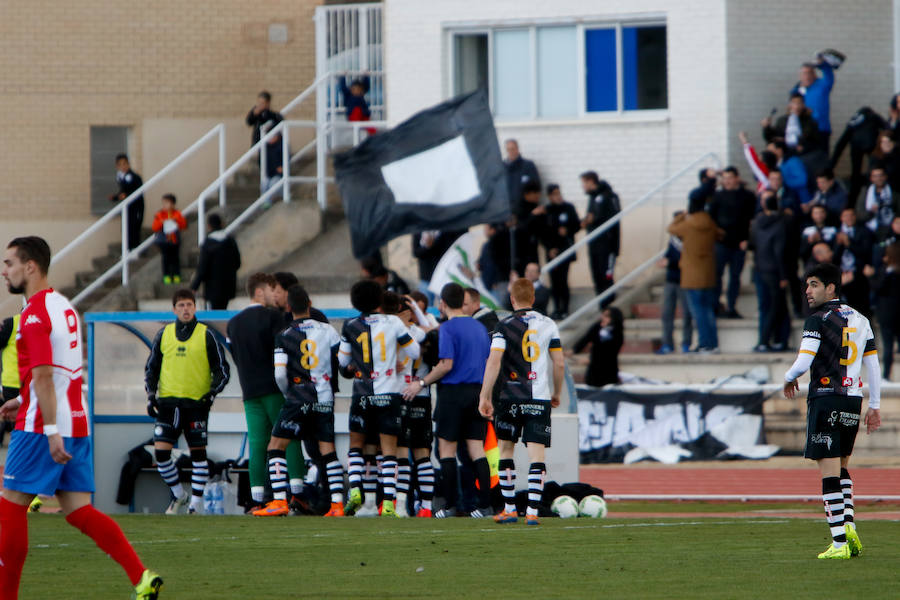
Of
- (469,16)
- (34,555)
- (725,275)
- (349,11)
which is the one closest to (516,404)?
(34,555)

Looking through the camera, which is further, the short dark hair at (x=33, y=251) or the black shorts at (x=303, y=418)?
the black shorts at (x=303, y=418)

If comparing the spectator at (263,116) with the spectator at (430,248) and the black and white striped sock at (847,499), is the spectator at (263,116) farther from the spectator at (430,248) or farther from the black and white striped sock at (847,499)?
the black and white striped sock at (847,499)

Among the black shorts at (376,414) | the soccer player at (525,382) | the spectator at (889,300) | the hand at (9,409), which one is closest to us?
the hand at (9,409)

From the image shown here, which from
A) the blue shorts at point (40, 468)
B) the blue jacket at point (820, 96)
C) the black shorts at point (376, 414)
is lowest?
the black shorts at point (376, 414)

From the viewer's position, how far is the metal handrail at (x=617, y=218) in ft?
74.9

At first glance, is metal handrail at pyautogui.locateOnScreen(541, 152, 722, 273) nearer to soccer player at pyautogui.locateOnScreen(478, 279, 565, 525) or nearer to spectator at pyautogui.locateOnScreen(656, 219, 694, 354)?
spectator at pyautogui.locateOnScreen(656, 219, 694, 354)

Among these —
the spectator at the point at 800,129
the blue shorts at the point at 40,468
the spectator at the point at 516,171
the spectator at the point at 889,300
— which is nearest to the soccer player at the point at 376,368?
the blue shorts at the point at 40,468

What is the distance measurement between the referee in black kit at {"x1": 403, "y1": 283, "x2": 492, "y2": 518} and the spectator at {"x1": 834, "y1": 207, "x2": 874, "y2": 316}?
7.47m

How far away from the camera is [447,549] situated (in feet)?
36.3

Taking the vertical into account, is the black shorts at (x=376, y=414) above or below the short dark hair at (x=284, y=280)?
below

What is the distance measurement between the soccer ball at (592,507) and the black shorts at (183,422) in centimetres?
350

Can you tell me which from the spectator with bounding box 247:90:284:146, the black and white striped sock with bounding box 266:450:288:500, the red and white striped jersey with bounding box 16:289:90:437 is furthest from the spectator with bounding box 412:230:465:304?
the red and white striped jersey with bounding box 16:289:90:437

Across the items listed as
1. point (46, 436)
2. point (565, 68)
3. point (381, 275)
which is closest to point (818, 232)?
point (381, 275)

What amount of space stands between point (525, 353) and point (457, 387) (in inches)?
48.3
